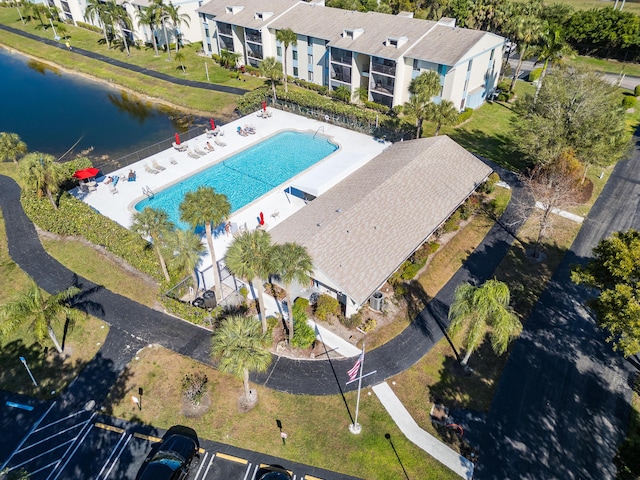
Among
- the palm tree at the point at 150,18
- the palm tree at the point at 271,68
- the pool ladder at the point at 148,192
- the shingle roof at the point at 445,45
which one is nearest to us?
the pool ladder at the point at 148,192

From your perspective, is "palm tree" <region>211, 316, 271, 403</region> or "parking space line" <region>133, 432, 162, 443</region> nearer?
"palm tree" <region>211, 316, 271, 403</region>

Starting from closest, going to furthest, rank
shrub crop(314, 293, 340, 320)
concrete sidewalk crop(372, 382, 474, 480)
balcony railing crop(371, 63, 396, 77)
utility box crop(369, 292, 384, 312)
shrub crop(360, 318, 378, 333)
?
1. concrete sidewalk crop(372, 382, 474, 480)
2. shrub crop(360, 318, 378, 333)
3. shrub crop(314, 293, 340, 320)
4. utility box crop(369, 292, 384, 312)
5. balcony railing crop(371, 63, 396, 77)

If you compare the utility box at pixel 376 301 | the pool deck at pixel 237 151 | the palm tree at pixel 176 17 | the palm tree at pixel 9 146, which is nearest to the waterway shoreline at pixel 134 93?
the pool deck at pixel 237 151

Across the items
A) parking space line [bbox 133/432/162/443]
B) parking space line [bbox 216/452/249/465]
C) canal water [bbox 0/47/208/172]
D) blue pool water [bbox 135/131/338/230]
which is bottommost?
canal water [bbox 0/47/208/172]

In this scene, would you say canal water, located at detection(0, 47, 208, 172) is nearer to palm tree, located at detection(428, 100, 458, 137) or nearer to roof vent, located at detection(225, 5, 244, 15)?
roof vent, located at detection(225, 5, 244, 15)

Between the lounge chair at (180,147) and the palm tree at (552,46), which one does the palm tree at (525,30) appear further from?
the lounge chair at (180,147)

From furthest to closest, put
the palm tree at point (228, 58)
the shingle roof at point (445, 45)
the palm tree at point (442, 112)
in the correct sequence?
the palm tree at point (228, 58) < the shingle roof at point (445, 45) < the palm tree at point (442, 112)

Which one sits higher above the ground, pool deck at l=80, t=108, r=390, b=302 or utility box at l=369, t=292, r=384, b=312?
utility box at l=369, t=292, r=384, b=312

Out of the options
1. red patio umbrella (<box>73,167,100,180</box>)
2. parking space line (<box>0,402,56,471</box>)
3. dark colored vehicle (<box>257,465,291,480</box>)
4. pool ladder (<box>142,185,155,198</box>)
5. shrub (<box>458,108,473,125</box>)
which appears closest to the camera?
dark colored vehicle (<box>257,465,291,480</box>)

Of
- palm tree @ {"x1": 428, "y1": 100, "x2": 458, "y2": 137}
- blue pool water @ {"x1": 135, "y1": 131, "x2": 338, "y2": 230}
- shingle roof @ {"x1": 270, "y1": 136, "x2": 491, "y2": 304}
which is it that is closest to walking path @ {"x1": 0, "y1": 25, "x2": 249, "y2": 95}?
blue pool water @ {"x1": 135, "y1": 131, "x2": 338, "y2": 230}
